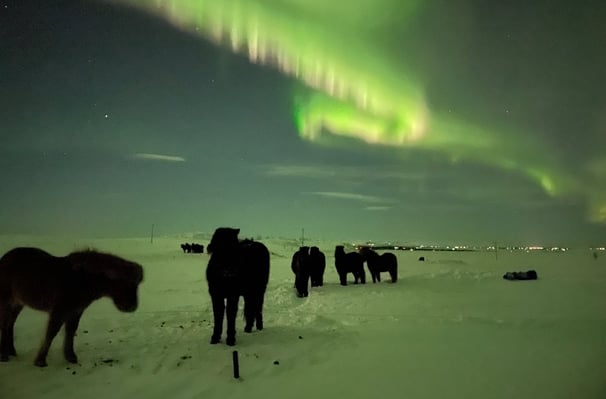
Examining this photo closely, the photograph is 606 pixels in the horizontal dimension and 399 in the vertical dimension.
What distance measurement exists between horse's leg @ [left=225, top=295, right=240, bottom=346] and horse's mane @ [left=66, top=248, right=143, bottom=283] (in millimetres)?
1425

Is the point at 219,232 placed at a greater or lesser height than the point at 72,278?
greater

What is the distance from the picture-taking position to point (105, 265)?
16.7ft

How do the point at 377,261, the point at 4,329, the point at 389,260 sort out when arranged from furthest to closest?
the point at 377,261 → the point at 389,260 → the point at 4,329

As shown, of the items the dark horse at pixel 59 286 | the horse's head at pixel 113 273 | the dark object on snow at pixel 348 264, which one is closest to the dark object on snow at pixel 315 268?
the dark object on snow at pixel 348 264

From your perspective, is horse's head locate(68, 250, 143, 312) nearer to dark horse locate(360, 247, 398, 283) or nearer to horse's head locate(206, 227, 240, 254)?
horse's head locate(206, 227, 240, 254)

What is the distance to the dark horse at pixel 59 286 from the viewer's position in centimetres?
482

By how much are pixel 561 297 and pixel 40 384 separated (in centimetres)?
1201

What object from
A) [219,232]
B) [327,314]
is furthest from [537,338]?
[219,232]

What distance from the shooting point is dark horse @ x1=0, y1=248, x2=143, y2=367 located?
4.82 meters

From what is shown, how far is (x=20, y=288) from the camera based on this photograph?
4.83 m

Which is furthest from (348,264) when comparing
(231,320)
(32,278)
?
(32,278)

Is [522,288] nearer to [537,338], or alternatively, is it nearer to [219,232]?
[537,338]

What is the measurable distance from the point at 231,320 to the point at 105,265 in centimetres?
196

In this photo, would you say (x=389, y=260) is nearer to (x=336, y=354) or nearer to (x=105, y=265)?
(x=336, y=354)
